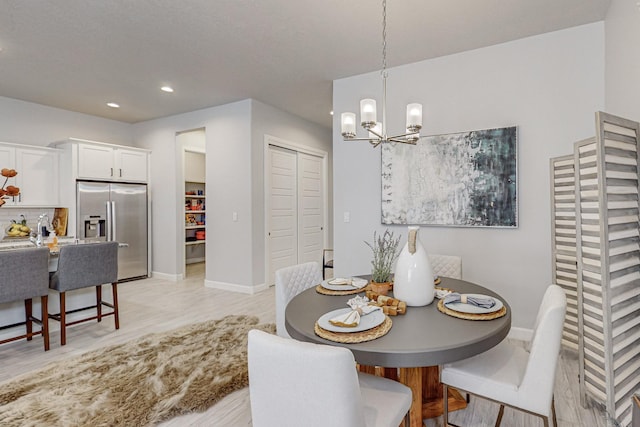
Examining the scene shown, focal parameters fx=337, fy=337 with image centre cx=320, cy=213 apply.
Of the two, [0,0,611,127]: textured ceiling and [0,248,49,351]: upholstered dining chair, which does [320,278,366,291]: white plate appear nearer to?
[0,0,611,127]: textured ceiling

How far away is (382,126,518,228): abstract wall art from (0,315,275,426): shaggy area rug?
207cm

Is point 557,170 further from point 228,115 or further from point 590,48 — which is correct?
point 228,115

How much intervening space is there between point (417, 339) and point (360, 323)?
9.5 inches

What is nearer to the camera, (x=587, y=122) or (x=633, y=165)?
(x=633, y=165)

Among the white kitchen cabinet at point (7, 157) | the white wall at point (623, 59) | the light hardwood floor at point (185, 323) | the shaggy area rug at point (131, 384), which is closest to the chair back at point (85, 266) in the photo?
the light hardwood floor at point (185, 323)

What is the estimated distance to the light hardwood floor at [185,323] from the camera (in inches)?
74.3

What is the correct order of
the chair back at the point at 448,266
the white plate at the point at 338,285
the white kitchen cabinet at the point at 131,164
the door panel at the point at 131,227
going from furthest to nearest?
1. the white kitchen cabinet at the point at 131,164
2. the door panel at the point at 131,227
3. the chair back at the point at 448,266
4. the white plate at the point at 338,285

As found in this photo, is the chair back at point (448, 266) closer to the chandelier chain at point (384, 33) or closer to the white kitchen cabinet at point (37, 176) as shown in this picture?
the chandelier chain at point (384, 33)

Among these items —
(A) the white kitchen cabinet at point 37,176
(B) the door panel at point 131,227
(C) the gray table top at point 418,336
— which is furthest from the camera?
(B) the door panel at point 131,227

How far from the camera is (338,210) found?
3.95m

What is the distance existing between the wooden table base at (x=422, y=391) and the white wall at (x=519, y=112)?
149 centimetres

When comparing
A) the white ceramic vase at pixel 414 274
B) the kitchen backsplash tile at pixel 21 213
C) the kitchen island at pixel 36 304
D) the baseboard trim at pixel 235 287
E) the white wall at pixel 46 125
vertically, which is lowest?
the baseboard trim at pixel 235 287

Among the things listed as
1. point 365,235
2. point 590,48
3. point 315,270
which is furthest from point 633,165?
point 365,235

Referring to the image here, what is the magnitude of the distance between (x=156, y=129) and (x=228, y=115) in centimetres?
167
